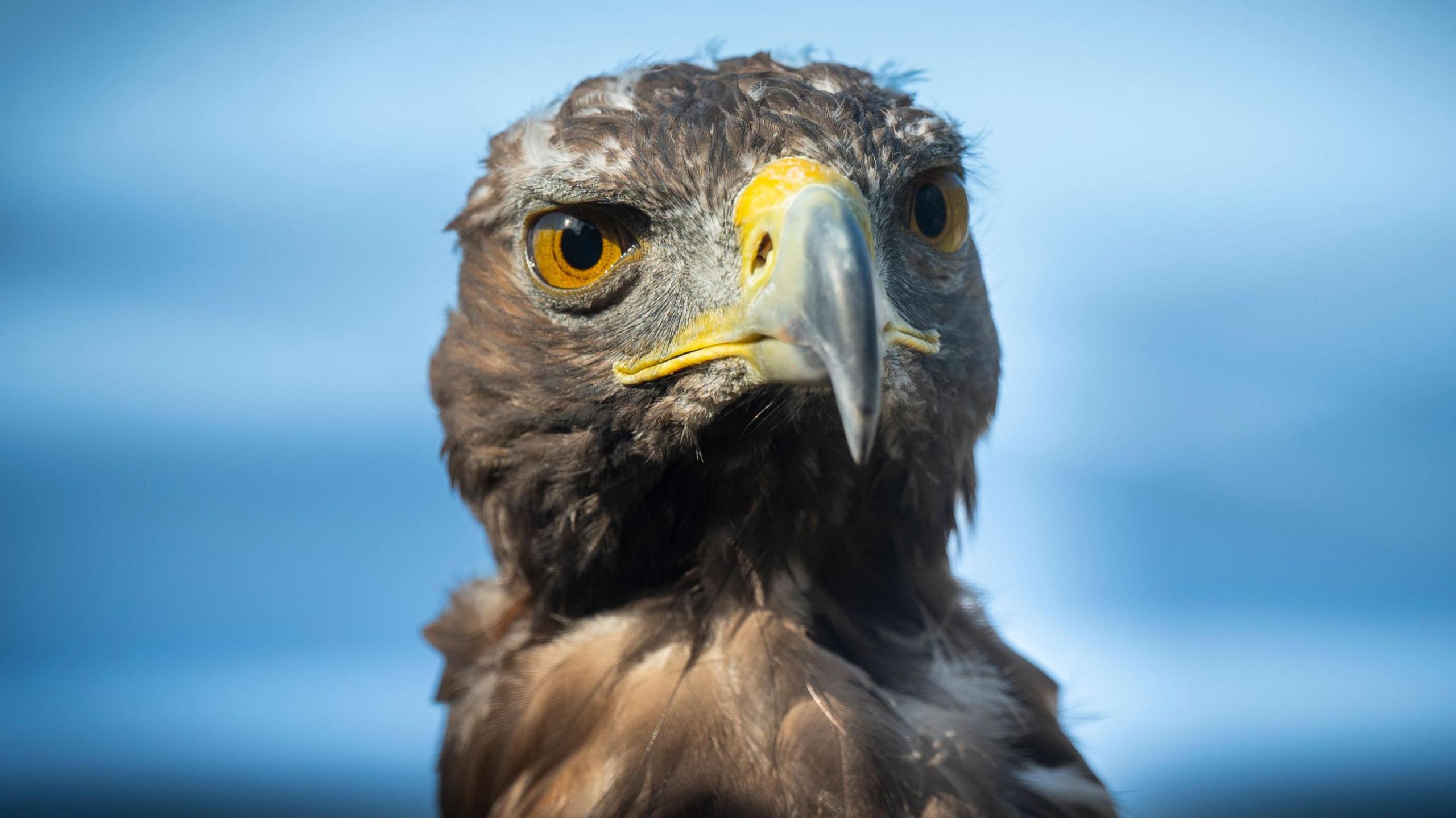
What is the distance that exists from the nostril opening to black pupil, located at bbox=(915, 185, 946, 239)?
470mm

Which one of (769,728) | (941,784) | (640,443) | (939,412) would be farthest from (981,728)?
(640,443)

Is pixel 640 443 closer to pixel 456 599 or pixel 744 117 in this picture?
pixel 744 117

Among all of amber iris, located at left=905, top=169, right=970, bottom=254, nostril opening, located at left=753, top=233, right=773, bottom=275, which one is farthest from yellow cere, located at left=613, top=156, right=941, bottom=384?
amber iris, located at left=905, top=169, right=970, bottom=254

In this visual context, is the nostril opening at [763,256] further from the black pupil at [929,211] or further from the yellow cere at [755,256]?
the black pupil at [929,211]

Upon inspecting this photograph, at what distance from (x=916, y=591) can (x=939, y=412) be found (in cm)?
47

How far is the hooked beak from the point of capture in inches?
71.1

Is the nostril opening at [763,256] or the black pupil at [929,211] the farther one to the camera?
the black pupil at [929,211]

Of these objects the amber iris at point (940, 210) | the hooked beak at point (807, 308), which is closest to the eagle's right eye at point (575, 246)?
the hooked beak at point (807, 308)

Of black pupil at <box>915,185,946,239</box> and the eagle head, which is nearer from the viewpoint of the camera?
the eagle head

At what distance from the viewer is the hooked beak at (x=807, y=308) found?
1.80 metres

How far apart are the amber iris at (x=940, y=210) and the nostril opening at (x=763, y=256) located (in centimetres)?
45

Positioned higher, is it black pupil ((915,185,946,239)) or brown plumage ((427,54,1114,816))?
black pupil ((915,185,946,239))

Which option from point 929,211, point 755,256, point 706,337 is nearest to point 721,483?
point 706,337

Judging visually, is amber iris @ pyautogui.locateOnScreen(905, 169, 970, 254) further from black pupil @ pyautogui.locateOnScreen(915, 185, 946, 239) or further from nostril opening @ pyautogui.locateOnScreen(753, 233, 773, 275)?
nostril opening @ pyautogui.locateOnScreen(753, 233, 773, 275)
